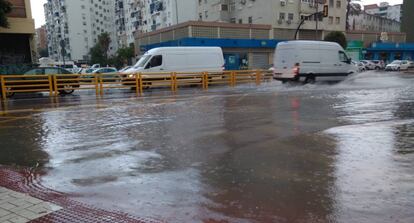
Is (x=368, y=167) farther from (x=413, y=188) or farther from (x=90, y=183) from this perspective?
(x=90, y=183)

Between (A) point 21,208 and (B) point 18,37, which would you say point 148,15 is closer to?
(B) point 18,37

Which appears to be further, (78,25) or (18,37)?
(78,25)

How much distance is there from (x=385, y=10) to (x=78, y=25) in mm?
117841

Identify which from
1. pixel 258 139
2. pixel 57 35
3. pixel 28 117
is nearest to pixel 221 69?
pixel 28 117

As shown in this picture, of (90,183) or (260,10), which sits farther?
(260,10)

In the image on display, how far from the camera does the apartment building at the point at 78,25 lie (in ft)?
375

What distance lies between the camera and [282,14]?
54.6 m

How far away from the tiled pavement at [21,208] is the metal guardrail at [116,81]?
15829 mm

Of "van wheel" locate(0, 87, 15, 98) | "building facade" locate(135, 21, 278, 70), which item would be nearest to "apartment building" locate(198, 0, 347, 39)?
"building facade" locate(135, 21, 278, 70)

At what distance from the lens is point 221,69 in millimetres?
26016

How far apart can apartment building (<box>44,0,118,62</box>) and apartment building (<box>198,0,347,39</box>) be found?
207 ft

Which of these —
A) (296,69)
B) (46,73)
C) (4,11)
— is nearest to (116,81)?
(46,73)

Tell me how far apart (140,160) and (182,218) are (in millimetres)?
2403

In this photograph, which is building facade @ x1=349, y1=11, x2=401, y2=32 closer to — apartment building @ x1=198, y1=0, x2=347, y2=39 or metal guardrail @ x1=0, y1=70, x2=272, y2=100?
apartment building @ x1=198, y1=0, x2=347, y2=39
